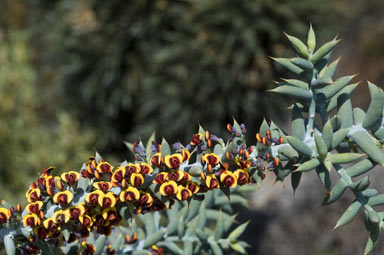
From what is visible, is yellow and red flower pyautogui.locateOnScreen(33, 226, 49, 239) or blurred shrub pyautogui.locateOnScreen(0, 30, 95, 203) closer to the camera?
yellow and red flower pyautogui.locateOnScreen(33, 226, 49, 239)

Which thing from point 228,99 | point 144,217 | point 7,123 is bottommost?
point 144,217

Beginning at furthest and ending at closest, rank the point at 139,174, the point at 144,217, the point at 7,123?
the point at 7,123
the point at 144,217
the point at 139,174

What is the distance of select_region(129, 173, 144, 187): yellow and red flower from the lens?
844 mm

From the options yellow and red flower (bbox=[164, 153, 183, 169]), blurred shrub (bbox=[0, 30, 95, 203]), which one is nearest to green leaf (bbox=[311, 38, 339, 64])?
yellow and red flower (bbox=[164, 153, 183, 169])

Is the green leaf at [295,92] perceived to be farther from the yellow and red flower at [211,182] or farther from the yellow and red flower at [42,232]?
the yellow and red flower at [42,232]

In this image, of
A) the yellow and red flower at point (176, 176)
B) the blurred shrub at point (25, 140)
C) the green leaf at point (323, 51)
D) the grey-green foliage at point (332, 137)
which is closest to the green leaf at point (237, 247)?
the grey-green foliage at point (332, 137)

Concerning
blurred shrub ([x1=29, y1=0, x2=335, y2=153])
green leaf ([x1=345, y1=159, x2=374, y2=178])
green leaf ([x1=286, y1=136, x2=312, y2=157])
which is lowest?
green leaf ([x1=345, y1=159, x2=374, y2=178])

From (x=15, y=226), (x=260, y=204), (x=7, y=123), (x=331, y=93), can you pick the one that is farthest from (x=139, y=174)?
(x=260, y=204)

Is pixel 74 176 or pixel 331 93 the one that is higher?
pixel 74 176

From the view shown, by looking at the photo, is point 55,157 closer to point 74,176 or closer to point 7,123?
point 7,123

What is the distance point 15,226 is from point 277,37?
2.72m

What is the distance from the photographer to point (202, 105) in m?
3.47

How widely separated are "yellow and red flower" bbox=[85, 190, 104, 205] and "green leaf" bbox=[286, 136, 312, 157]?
0.35m

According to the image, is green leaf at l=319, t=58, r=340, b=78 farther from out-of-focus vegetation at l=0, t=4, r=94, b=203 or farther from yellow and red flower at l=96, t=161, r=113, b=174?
out-of-focus vegetation at l=0, t=4, r=94, b=203
